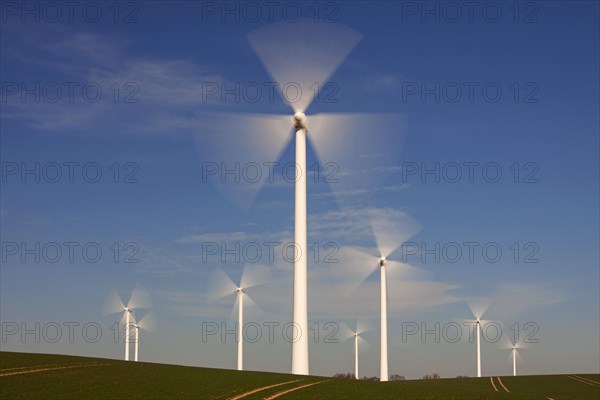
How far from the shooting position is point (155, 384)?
51281mm

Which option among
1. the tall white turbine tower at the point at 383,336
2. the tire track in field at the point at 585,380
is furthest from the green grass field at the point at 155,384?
the tire track in field at the point at 585,380

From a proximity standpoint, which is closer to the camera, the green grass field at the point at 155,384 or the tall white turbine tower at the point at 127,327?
the green grass field at the point at 155,384

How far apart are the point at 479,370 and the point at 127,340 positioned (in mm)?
54989

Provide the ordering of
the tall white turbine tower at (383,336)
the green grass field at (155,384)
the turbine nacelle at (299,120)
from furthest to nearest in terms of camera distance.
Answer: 1. the tall white turbine tower at (383,336)
2. the turbine nacelle at (299,120)
3. the green grass field at (155,384)

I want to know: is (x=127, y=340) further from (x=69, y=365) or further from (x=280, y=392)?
(x=280, y=392)

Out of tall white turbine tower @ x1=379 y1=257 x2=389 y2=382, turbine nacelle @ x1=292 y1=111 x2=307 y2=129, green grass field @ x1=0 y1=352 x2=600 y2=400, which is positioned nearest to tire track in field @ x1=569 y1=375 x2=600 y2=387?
tall white turbine tower @ x1=379 y1=257 x2=389 y2=382

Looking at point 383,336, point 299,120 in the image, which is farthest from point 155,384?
point 383,336

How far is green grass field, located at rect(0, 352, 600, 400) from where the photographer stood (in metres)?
46.1

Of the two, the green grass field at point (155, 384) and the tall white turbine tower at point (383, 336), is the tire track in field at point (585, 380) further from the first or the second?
the green grass field at point (155, 384)

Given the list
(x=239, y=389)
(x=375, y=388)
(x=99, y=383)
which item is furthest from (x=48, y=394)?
(x=375, y=388)

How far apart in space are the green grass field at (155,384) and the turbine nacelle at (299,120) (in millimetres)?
19218

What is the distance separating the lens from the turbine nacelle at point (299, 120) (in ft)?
203

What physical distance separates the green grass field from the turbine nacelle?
63.1 ft

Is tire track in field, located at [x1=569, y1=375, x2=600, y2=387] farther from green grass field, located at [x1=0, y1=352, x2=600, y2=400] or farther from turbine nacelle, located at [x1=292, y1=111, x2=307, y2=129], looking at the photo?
turbine nacelle, located at [x1=292, y1=111, x2=307, y2=129]
